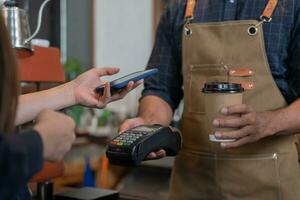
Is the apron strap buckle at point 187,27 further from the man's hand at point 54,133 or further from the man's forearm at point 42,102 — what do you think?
the man's hand at point 54,133

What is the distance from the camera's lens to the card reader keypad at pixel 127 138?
93cm

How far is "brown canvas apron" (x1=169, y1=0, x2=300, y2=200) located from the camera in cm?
112

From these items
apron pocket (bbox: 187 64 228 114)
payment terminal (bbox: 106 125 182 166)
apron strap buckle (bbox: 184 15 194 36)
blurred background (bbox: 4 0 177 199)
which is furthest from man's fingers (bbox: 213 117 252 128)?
blurred background (bbox: 4 0 177 199)

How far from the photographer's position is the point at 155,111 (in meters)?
1.25

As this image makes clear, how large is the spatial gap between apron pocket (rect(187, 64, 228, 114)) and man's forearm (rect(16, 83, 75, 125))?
0.35 metres

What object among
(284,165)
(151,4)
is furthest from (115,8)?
(284,165)

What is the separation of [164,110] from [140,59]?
1.58m

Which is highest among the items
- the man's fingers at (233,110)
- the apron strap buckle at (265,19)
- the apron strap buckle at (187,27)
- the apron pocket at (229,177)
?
the apron strap buckle at (265,19)

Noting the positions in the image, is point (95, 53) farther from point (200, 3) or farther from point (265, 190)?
point (265, 190)

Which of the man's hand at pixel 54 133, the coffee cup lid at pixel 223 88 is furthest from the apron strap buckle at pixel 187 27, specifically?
the man's hand at pixel 54 133

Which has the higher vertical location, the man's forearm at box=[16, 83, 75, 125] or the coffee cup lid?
the coffee cup lid

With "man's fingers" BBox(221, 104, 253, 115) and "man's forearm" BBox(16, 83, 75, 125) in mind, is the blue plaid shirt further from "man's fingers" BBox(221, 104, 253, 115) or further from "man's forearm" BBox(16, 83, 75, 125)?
"man's forearm" BBox(16, 83, 75, 125)

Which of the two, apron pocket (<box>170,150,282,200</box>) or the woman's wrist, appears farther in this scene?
apron pocket (<box>170,150,282,200</box>)

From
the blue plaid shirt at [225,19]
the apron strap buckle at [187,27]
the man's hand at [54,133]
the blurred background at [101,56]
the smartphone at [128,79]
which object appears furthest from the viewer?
the blurred background at [101,56]
